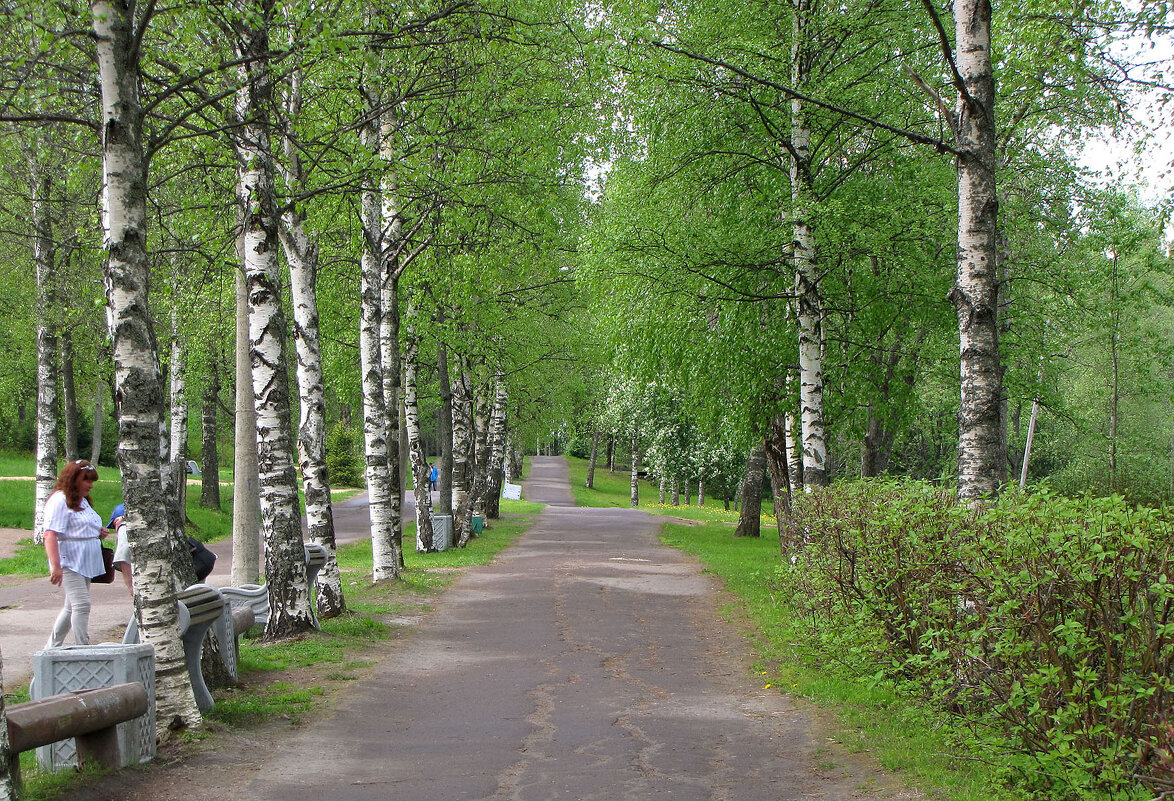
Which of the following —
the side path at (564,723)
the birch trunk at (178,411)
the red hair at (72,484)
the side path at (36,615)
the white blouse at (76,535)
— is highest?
the birch trunk at (178,411)

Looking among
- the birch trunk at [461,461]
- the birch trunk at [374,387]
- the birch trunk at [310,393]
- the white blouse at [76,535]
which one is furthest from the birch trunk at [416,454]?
the white blouse at [76,535]

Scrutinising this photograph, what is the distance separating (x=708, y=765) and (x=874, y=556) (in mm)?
1902

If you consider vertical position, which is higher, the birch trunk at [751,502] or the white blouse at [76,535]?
the white blouse at [76,535]

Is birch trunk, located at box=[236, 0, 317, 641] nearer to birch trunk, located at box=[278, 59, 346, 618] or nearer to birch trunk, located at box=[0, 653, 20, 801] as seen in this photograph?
birch trunk, located at box=[278, 59, 346, 618]

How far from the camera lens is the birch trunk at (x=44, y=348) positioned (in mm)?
20438

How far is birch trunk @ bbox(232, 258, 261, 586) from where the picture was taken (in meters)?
11.6

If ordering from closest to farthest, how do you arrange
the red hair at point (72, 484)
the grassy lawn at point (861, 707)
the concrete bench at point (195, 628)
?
the grassy lawn at point (861, 707) < the concrete bench at point (195, 628) < the red hair at point (72, 484)

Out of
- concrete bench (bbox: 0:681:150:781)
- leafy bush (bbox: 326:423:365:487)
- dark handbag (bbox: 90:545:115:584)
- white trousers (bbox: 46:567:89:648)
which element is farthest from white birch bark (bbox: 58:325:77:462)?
leafy bush (bbox: 326:423:365:487)

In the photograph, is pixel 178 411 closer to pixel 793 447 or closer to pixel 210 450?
pixel 210 450

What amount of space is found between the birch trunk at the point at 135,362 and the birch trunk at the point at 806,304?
9.70 meters

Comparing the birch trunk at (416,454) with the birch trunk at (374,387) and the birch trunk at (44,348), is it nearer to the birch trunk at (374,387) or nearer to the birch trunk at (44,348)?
the birch trunk at (374,387)

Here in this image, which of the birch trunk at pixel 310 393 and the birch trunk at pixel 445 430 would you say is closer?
the birch trunk at pixel 310 393

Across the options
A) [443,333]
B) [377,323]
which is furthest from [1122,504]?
[443,333]

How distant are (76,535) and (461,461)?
15992 mm
